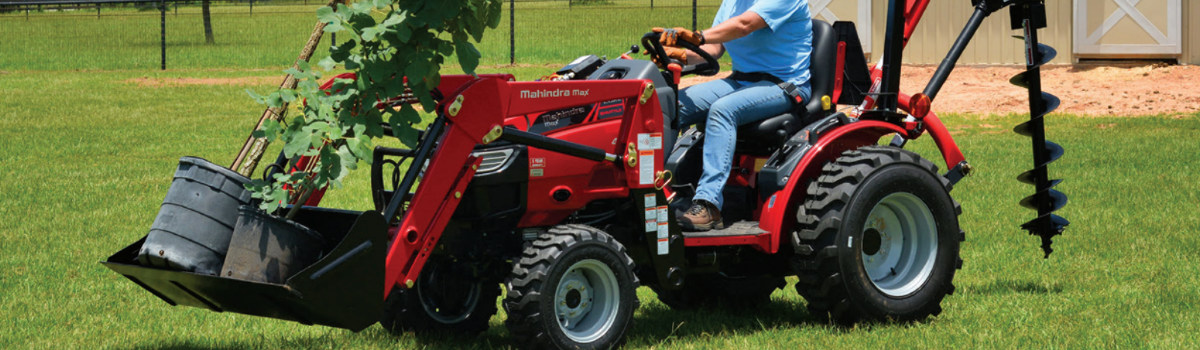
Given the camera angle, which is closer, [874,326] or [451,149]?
[451,149]

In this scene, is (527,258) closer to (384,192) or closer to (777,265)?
(384,192)

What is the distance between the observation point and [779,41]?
647 centimetres

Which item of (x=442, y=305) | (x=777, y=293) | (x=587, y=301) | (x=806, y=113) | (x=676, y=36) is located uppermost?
(x=676, y=36)

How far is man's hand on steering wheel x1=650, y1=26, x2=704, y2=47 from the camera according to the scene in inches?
235

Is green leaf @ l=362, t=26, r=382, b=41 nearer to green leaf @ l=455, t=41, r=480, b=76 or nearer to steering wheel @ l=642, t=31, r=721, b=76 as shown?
green leaf @ l=455, t=41, r=480, b=76

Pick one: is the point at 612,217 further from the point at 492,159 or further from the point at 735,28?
the point at 735,28

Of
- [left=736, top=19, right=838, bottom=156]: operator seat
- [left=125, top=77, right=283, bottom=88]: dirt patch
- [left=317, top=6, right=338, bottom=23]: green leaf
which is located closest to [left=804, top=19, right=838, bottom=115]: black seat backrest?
[left=736, top=19, right=838, bottom=156]: operator seat

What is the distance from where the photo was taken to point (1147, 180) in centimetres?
1116

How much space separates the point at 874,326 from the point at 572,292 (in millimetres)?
1583

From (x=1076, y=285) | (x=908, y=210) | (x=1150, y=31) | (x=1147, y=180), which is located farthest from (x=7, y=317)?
(x=1150, y=31)

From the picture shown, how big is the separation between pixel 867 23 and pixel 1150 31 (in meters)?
4.55

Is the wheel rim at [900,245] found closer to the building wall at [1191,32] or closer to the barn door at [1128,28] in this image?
the barn door at [1128,28]

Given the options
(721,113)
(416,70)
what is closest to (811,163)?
(721,113)

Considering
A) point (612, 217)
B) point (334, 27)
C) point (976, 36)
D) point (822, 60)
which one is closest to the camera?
point (334, 27)
